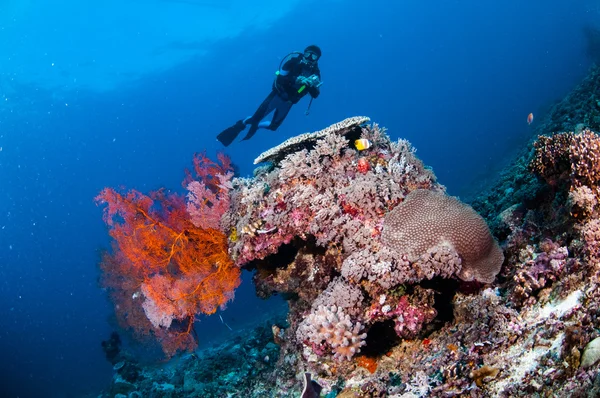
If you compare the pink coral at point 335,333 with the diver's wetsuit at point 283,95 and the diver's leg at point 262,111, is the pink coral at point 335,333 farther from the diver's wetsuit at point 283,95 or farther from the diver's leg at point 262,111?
the diver's leg at point 262,111

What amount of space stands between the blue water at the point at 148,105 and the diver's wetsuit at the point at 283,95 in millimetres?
4510

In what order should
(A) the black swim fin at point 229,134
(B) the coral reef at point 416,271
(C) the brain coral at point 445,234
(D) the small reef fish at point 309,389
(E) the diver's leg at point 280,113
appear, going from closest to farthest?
(B) the coral reef at point 416,271 < (D) the small reef fish at point 309,389 < (C) the brain coral at point 445,234 < (A) the black swim fin at point 229,134 < (E) the diver's leg at point 280,113

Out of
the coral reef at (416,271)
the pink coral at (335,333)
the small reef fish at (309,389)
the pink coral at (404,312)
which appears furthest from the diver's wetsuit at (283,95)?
the small reef fish at (309,389)

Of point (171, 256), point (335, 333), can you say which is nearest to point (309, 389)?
point (335, 333)

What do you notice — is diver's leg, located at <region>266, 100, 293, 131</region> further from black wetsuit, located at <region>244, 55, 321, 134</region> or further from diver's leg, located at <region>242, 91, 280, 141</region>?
diver's leg, located at <region>242, 91, 280, 141</region>

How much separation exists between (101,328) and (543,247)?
43861 mm

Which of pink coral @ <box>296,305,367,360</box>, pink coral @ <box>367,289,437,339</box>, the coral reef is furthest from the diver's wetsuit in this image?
pink coral @ <box>296,305,367,360</box>

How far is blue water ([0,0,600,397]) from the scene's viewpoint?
36.5 meters

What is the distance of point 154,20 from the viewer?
56.6 m

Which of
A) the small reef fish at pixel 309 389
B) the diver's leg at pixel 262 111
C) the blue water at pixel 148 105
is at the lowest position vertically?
the small reef fish at pixel 309 389

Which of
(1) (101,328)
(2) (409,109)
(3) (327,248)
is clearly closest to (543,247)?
(3) (327,248)

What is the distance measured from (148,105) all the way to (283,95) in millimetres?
68399

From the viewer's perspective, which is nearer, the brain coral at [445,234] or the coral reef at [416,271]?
the coral reef at [416,271]

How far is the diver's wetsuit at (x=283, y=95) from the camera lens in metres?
11.4
